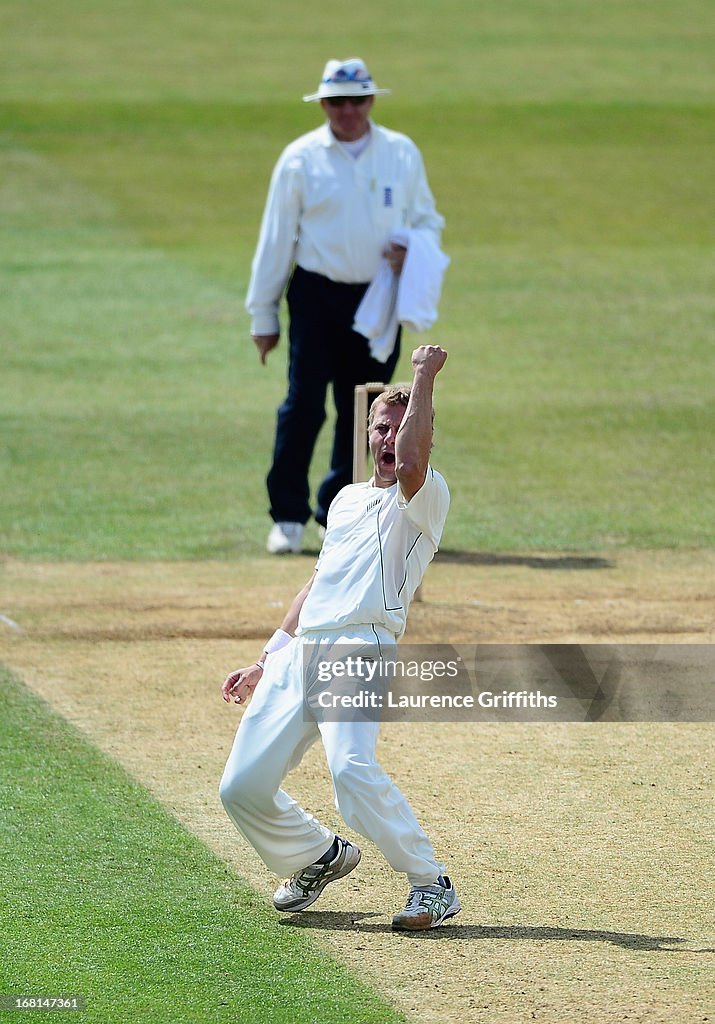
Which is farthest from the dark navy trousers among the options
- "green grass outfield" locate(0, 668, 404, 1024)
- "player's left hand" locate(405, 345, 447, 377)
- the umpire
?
"player's left hand" locate(405, 345, 447, 377)

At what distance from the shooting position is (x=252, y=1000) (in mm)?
4922

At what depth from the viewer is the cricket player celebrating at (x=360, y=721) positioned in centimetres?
533

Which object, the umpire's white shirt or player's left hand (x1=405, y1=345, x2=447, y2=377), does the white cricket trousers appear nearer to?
the umpire's white shirt

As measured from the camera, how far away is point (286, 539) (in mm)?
10719

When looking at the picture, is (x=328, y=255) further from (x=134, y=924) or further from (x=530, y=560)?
(x=134, y=924)

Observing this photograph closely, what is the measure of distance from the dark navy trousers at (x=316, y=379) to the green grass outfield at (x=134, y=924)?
410 cm

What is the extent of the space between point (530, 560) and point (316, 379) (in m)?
1.78

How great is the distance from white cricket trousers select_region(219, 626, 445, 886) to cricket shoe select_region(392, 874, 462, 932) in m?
0.04

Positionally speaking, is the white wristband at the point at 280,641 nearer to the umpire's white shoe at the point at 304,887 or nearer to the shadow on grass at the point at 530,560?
the umpire's white shoe at the point at 304,887

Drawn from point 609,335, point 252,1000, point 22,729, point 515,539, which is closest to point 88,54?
point 609,335

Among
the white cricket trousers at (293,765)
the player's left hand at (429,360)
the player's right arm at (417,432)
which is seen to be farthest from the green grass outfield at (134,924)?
the player's left hand at (429,360)

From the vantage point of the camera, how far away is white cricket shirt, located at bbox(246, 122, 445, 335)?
10.4 meters

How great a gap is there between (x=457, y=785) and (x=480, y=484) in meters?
5.86

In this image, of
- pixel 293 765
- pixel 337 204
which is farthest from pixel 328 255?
pixel 293 765
